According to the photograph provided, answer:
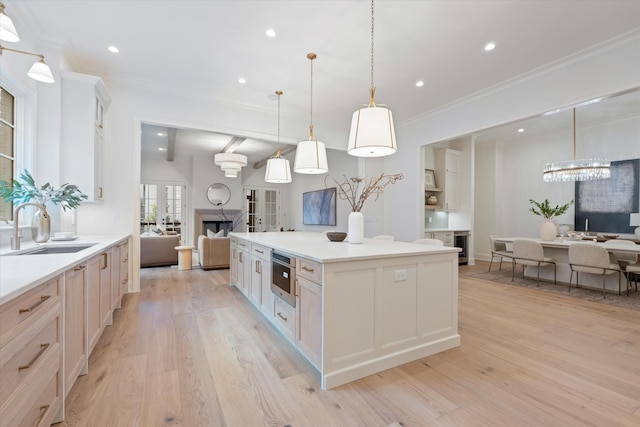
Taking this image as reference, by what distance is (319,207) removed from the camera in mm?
8625

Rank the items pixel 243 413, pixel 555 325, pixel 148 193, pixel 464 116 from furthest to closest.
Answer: pixel 148 193 < pixel 464 116 < pixel 555 325 < pixel 243 413

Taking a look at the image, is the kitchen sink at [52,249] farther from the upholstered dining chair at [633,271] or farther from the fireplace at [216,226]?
the fireplace at [216,226]

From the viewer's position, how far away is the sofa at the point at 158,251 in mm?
5961

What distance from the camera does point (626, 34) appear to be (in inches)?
119

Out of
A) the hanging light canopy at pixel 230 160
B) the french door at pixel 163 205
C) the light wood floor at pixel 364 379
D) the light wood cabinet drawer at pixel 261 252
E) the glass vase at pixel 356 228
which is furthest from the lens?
the french door at pixel 163 205

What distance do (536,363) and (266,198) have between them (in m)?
9.40

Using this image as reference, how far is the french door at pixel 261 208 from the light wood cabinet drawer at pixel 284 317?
7841 mm

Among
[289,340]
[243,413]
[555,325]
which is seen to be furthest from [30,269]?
[555,325]

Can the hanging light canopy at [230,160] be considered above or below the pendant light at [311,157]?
above

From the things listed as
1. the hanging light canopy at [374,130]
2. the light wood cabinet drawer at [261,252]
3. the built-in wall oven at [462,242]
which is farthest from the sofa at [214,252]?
the built-in wall oven at [462,242]

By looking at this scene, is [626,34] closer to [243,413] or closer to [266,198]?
[243,413]

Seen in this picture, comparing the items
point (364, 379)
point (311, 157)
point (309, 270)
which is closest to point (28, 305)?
point (309, 270)

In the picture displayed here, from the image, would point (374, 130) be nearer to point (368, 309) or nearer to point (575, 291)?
point (368, 309)

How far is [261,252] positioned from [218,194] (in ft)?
23.4
